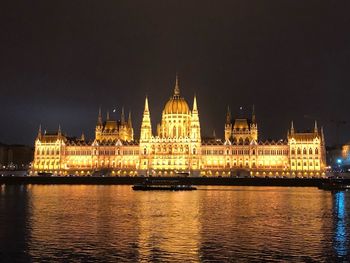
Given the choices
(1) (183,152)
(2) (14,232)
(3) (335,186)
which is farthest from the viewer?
(1) (183,152)

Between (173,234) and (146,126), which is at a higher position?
(146,126)

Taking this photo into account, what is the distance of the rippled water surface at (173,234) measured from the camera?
3633cm

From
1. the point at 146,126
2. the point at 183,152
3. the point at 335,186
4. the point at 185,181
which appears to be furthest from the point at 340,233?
the point at 146,126

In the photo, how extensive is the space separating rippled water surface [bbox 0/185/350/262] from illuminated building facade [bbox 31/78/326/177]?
104m

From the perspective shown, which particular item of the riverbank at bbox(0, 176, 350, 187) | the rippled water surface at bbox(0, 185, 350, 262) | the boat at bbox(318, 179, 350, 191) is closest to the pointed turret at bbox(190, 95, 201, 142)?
the riverbank at bbox(0, 176, 350, 187)

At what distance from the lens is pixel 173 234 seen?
44.8 metres

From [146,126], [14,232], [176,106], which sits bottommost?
[14,232]

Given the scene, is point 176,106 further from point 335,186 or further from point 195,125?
point 335,186

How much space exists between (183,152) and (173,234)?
129033 millimetres

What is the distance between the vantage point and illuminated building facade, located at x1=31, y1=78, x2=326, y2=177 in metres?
172

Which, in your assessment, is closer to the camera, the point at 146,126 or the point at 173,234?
the point at 173,234

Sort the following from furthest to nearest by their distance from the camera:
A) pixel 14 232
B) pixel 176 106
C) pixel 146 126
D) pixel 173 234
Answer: pixel 176 106 < pixel 146 126 < pixel 14 232 < pixel 173 234

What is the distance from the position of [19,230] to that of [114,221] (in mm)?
9517

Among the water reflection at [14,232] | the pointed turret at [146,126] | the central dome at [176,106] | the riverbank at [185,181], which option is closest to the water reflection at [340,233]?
the water reflection at [14,232]
